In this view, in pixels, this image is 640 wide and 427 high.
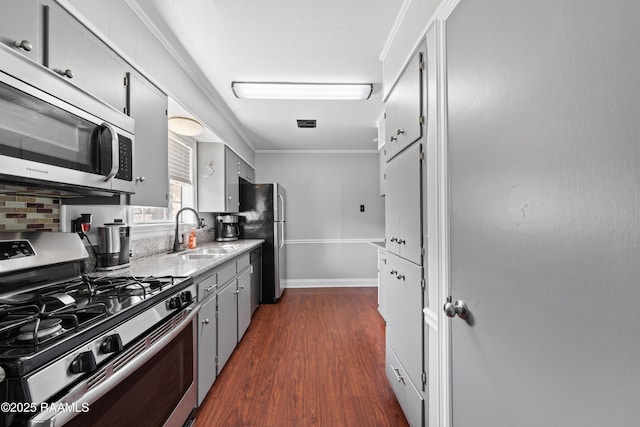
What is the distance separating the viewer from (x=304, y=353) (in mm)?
2457

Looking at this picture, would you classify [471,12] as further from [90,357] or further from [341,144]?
[341,144]

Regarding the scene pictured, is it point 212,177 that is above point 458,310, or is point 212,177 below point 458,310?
above

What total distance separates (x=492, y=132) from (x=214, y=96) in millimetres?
2695

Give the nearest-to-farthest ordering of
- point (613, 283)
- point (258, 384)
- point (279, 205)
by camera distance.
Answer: point (613, 283), point (258, 384), point (279, 205)

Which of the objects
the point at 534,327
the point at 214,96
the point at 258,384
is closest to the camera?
the point at 534,327

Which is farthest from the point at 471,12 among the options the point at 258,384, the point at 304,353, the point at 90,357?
the point at 304,353

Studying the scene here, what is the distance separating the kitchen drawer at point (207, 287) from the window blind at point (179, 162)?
136 cm

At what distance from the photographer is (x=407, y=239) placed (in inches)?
60.1

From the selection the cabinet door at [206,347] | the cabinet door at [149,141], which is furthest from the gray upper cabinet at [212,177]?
the cabinet door at [206,347]

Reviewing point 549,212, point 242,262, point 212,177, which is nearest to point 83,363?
point 549,212

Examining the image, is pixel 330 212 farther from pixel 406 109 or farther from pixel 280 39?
pixel 406 109

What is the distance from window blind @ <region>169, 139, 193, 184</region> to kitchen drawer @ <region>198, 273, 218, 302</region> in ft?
4.46

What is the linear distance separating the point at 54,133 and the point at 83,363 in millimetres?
808

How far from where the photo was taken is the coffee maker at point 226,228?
3.65 meters
